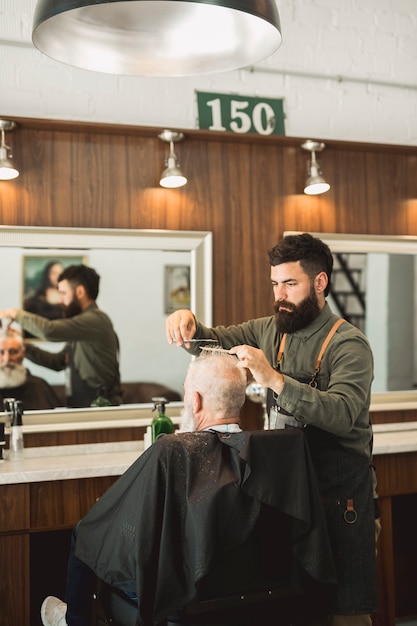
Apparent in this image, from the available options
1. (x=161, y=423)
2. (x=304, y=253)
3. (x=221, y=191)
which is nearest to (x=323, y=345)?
(x=304, y=253)

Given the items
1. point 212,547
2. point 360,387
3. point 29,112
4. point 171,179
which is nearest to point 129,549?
point 212,547

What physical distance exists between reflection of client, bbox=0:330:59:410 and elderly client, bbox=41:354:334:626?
3.42 ft

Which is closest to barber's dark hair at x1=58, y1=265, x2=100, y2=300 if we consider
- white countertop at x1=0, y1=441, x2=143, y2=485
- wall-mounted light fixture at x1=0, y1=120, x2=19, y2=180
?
wall-mounted light fixture at x1=0, y1=120, x2=19, y2=180

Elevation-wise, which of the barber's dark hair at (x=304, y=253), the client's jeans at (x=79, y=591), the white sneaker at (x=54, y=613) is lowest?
the white sneaker at (x=54, y=613)

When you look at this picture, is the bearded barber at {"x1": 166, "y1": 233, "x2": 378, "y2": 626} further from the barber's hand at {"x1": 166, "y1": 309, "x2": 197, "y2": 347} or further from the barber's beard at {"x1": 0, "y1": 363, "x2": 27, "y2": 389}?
the barber's beard at {"x1": 0, "y1": 363, "x2": 27, "y2": 389}

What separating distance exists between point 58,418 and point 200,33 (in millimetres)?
1824

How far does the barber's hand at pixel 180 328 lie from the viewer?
2.67m

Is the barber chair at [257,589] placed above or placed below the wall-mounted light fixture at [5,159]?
below

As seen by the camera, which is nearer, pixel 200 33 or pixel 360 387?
pixel 200 33

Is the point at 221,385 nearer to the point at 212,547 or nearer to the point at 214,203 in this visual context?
the point at 212,547

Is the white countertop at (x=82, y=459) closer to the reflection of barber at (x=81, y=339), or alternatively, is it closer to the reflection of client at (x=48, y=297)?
the reflection of barber at (x=81, y=339)

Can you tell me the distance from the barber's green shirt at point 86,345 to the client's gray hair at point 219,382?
1.03 meters

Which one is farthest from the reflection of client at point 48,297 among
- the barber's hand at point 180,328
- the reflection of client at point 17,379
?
the barber's hand at point 180,328

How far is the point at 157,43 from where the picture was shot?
195cm
